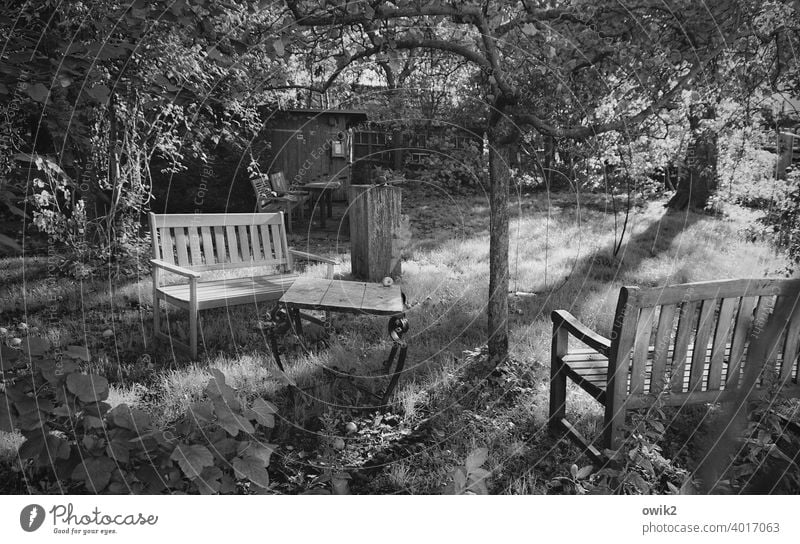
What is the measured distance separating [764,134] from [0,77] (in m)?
5.33

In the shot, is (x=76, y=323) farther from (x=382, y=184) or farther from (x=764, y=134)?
(x=764, y=134)

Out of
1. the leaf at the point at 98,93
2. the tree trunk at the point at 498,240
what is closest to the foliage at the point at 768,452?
the tree trunk at the point at 498,240

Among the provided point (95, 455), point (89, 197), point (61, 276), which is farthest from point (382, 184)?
point (95, 455)

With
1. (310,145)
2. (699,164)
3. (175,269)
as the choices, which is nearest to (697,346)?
(175,269)

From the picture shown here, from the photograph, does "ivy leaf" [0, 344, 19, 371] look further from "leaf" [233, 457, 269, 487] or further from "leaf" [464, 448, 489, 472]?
"leaf" [464, 448, 489, 472]

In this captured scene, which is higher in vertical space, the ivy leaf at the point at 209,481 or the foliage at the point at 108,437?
the foliage at the point at 108,437

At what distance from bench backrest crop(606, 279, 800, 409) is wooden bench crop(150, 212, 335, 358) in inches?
100

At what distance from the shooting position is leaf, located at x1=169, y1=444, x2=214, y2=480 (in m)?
1.90

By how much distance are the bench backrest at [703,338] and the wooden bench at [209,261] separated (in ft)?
8.34

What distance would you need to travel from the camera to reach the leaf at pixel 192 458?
1.90 meters

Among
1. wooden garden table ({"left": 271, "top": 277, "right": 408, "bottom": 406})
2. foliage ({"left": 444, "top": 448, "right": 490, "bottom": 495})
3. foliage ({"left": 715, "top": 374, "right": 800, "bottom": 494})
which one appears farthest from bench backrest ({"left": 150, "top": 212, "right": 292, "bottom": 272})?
foliage ({"left": 715, "top": 374, "right": 800, "bottom": 494})

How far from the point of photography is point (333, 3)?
289 centimetres

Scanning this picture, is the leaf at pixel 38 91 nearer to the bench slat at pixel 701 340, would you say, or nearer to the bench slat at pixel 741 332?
the bench slat at pixel 701 340

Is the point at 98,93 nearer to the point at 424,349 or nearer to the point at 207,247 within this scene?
the point at 207,247
